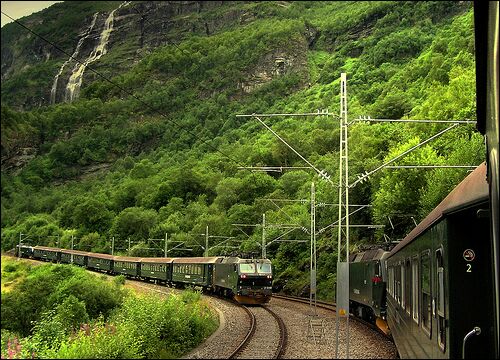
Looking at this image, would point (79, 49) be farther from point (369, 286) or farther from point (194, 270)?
point (194, 270)

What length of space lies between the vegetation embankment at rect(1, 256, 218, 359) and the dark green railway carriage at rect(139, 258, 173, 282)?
17.6 m

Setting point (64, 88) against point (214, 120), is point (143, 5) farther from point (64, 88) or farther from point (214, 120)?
point (64, 88)

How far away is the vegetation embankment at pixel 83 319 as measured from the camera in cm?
1468

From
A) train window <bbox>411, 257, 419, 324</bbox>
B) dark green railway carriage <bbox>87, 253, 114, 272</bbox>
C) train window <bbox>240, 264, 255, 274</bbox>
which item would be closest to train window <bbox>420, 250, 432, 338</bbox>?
train window <bbox>411, 257, 419, 324</bbox>

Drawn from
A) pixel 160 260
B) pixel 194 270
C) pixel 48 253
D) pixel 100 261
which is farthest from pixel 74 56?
pixel 100 261

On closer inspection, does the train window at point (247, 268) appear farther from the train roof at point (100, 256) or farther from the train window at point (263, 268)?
the train roof at point (100, 256)

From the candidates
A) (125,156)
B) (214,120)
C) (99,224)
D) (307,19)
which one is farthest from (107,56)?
(307,19)

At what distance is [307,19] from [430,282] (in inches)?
5459

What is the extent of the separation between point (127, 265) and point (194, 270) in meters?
13.0

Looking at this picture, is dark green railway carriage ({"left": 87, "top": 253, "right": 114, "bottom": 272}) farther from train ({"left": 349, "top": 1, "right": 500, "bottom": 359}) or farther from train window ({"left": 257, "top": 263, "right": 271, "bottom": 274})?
train ({"left": 349, "top": 1, "right": 500, "bottom": 359})

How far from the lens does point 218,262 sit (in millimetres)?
39062

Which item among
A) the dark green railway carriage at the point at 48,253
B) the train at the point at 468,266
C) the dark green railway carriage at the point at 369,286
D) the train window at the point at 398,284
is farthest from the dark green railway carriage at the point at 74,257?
the train at the point at 468,266

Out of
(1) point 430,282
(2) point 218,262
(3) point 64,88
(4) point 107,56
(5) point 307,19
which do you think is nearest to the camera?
(1) point 430,282

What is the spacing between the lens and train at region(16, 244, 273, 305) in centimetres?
3447
